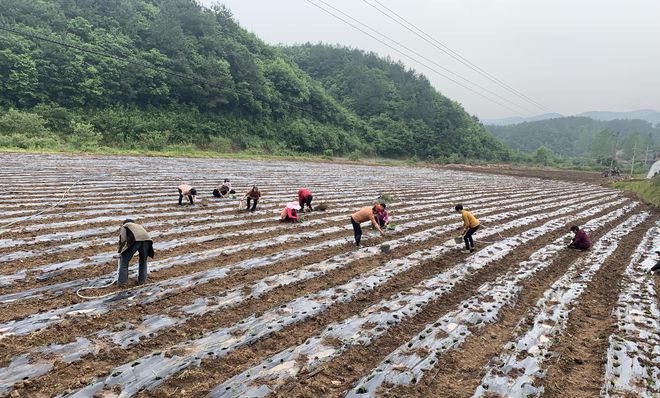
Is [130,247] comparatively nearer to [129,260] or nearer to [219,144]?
[129,260]

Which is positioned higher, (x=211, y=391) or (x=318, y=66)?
(x=318, y=66)

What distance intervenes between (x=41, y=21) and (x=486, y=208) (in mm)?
53014

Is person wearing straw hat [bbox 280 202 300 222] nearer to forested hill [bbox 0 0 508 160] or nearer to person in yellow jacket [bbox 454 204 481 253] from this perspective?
person in yellow jacket [bbox 454 204 481 253]

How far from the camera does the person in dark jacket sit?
5680 millimetres

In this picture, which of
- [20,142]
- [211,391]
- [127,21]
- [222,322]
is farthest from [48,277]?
[127,21]

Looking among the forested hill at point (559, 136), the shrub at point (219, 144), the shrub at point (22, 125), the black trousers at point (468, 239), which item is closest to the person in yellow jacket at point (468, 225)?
the black trousers at point (468, 239)

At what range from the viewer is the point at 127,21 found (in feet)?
175

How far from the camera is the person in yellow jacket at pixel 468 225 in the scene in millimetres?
8781

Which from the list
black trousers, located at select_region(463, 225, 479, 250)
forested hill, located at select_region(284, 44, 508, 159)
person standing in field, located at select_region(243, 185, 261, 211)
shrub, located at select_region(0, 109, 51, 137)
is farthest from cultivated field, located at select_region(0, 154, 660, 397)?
forested hill, located at select_region(284, 44, 508, 159)

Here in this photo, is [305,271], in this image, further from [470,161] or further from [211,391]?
[470,161]

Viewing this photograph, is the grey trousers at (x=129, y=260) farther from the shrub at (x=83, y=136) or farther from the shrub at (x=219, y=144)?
the shrub at (x=219, y=144)

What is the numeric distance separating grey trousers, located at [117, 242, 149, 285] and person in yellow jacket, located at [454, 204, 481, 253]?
6194mm

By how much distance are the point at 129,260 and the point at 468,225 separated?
684cm

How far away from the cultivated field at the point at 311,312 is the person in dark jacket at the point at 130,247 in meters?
0.23
